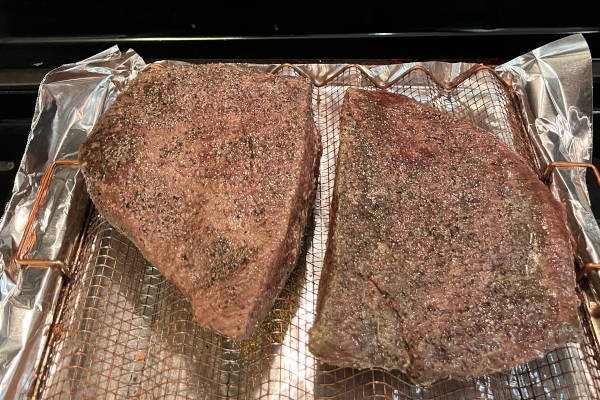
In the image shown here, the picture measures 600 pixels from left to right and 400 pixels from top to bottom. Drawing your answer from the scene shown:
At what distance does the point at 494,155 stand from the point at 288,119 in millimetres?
929

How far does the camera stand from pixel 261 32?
3.04 meters

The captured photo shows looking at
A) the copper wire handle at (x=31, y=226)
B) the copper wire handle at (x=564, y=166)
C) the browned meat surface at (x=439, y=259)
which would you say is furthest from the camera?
the copper wire handle at (x=564, y=166)

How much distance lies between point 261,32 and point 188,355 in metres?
1.96

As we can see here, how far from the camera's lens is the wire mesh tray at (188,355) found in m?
2.06

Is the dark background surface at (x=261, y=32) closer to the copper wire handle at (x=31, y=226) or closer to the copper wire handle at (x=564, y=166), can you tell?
the copper wire handle at (x=31, y=226)

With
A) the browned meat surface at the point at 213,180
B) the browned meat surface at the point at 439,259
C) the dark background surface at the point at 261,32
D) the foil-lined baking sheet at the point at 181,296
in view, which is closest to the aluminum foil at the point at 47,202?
the foil-lined baking sheet at the point at 181,296

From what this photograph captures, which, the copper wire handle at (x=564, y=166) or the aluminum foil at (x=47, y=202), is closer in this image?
the aluminum foil at (x=47, y=202)

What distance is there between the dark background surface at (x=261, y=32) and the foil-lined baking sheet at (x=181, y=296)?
0.64ft

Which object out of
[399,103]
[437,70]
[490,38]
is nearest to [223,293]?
[399,103]

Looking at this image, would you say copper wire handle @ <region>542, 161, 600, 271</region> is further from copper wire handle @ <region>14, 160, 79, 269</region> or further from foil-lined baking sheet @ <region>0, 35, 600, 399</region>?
copper wire handle @ <region>14, 160, 79, 269</region>

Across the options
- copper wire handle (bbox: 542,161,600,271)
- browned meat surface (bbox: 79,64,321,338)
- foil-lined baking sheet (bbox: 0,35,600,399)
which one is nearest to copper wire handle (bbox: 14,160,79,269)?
foil-lined baking sheet (bbox: 0,35,600,399)

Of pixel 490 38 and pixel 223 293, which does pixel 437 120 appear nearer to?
pixel 490 38

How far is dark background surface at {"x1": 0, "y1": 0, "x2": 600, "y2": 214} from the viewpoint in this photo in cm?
292

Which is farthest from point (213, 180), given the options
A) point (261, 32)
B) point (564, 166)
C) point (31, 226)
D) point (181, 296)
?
point (564, 166)
